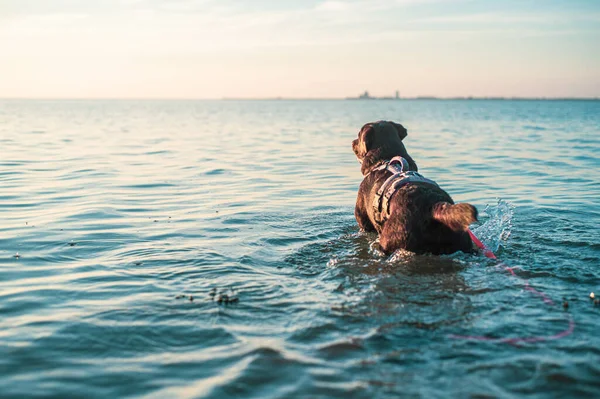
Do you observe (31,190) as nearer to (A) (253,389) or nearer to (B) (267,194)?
(B) (267,194)

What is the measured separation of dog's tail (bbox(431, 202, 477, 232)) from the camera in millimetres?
5480

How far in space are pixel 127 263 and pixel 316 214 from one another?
4.17 metres

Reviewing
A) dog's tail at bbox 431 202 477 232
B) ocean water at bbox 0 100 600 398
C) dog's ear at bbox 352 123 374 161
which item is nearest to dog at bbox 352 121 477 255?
dog's tail at bbox 431 202 477 232

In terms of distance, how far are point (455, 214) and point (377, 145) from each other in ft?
9.88

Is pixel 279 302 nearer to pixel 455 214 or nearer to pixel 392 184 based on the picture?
pixel 455 214

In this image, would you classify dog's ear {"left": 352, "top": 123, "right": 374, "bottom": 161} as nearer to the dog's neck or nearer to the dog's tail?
the dog's neck

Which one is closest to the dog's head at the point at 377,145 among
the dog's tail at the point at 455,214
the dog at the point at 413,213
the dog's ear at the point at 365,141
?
the dog's ear at the point at 365,141

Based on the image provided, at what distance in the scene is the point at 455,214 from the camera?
5.73 meters

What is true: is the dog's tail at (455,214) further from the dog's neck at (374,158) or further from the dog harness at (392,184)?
the dog's neck at (374,158)

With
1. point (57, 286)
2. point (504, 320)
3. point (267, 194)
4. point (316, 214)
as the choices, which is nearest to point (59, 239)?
point (57, 286)

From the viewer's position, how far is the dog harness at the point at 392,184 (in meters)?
6.96

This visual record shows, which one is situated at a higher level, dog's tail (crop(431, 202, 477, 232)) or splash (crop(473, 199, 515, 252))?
dog's tail (crop(431, 202, 477, 232))

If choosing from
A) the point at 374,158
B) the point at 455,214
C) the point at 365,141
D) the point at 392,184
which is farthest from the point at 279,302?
the point at 365,141

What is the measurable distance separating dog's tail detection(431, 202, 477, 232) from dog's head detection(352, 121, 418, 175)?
2247 mm
